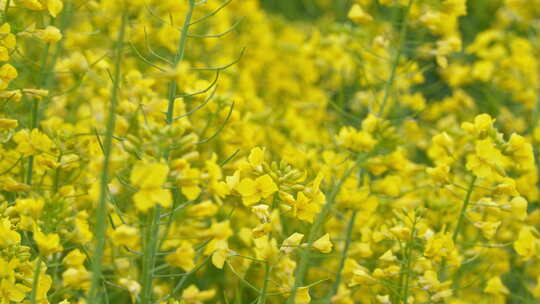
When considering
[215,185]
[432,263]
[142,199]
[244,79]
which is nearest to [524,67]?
[244,79]

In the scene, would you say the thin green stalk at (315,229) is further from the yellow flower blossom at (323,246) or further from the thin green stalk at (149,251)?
the thin green stalk at (149,251)

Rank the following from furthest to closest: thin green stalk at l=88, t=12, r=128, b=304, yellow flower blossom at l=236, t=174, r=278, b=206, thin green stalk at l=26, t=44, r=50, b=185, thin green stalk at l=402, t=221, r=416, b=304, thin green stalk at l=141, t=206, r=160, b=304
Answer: thin green stalk at l=26, t=44, r=50, b=185 → thin green stalk at l=402, t=221, r=416, b=304 → yellow flower blossom at l=236, t=174, r=278, b=206 → thin green stalk at l=141, t=206, r=160, b=304 → thin green stalk at l=88, t=12, r=128, b=304

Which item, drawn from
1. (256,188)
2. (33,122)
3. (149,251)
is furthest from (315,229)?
(33,122)

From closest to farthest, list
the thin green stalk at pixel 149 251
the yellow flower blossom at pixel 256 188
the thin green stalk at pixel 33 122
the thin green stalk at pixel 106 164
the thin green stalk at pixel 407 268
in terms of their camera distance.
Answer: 1. the thin green stalk at pixel 106 164
2. the thin green stalk at pixel 149 251
3. the yellow flower blossom at pixel 256 188
4. the thin green stalk at pixel 407 268
5. the thin green stalk at pixel 33 122

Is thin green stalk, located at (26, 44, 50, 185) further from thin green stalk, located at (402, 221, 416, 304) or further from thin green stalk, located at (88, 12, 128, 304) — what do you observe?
thin green stalk, located at (402, 221, 416, 304)

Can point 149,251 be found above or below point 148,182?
below

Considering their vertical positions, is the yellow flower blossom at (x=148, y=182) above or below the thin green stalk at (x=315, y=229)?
above

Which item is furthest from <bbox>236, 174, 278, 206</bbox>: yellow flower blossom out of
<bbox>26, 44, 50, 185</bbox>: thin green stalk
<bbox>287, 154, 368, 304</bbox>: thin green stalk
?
<bbox>26, 44, 50, 185</bbox>: thin green stalk

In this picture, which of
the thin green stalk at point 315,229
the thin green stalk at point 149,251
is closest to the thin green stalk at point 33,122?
the thin green stalk at point 149,251

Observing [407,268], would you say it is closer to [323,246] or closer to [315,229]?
[323,246]

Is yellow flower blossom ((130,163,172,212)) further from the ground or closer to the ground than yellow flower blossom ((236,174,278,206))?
further from the ground
